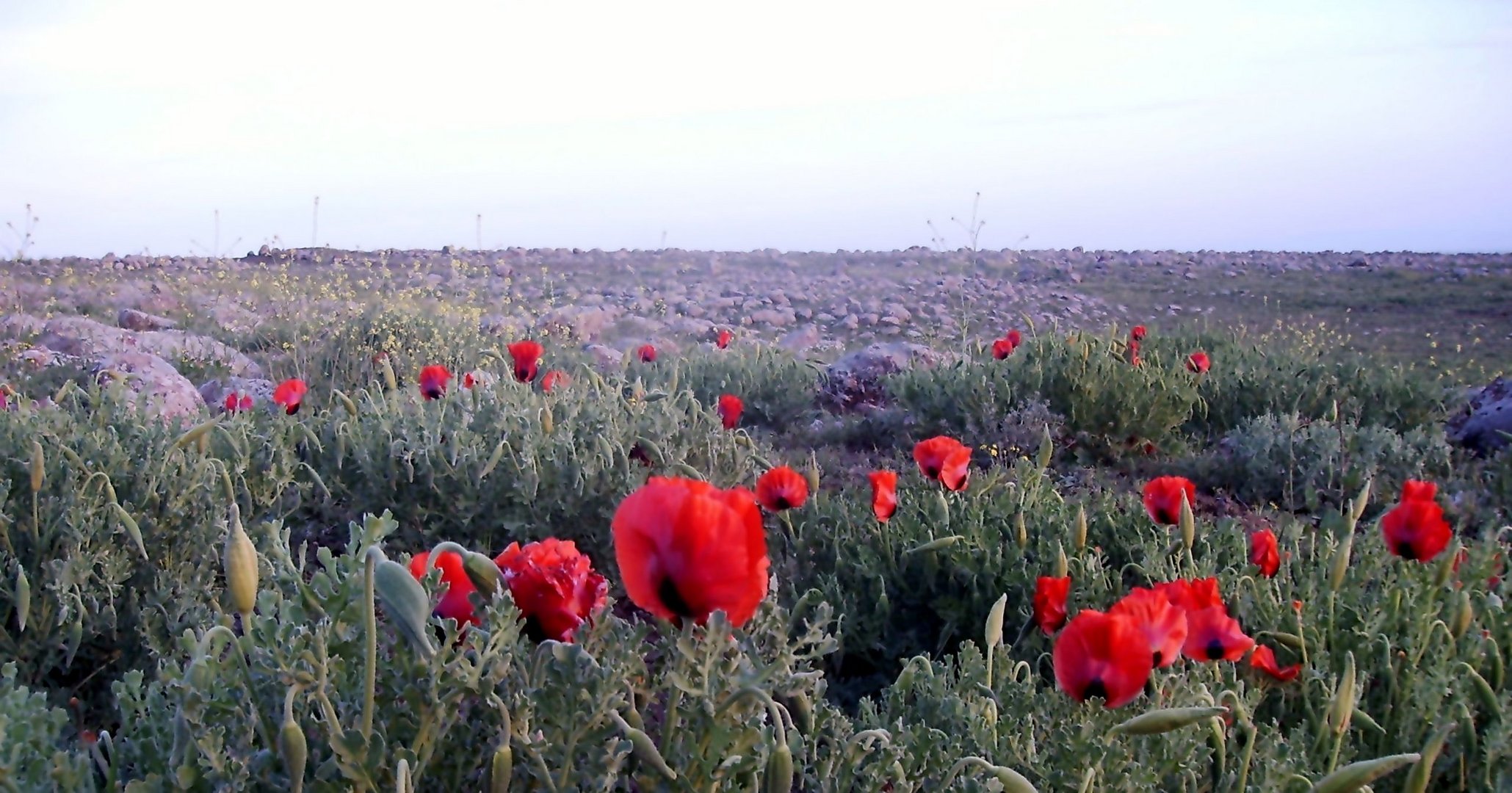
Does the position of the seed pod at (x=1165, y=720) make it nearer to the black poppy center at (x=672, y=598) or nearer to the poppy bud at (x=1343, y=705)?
the poppy bud at (x=1343, y=705)

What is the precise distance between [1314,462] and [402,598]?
16.0 ft

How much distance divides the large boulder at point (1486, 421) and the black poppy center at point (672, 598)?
6.19 meters

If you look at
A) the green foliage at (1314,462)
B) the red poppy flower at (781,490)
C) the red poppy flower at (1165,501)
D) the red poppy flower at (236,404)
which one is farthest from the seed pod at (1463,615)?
the red poppy flower at (236,404)

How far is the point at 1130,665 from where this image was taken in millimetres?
1445

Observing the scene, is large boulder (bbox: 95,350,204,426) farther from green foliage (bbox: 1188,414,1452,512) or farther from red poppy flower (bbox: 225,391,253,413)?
green foliage (bbox: 1188,414,1452,512)

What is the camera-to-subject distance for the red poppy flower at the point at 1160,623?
1.57 meters

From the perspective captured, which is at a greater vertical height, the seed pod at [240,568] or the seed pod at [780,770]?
the seed pod at [240,568]

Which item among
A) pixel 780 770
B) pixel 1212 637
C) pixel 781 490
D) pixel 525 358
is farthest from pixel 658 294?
pixel 780 770

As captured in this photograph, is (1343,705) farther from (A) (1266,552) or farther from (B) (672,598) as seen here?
(B) (672,598)

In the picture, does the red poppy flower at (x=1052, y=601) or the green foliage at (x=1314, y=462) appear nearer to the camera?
the red poppy flower at (x=1052, y=601)

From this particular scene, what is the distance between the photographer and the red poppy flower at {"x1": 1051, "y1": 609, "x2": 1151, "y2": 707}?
1443 mm

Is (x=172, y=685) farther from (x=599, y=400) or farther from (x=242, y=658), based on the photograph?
(x=599, y=400)

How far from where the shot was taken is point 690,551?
1.00 meters

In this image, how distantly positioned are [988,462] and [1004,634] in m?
2.59
